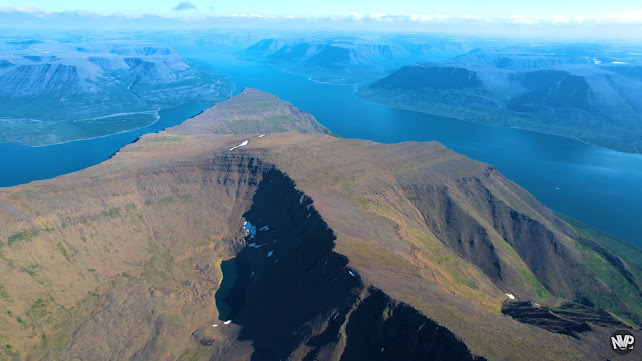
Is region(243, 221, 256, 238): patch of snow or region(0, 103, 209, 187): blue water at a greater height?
region(243, 221, 256, 238): patch of snow

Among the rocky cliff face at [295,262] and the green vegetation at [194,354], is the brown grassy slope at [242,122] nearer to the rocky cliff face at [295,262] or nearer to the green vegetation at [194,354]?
the rocky cliff face at [295,262]

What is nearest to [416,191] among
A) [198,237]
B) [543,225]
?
[543,225]

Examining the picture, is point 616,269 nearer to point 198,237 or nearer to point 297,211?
point 297,211

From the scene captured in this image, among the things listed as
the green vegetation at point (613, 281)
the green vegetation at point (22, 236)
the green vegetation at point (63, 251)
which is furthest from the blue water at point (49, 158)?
the green vegetation at point (613, 281)
